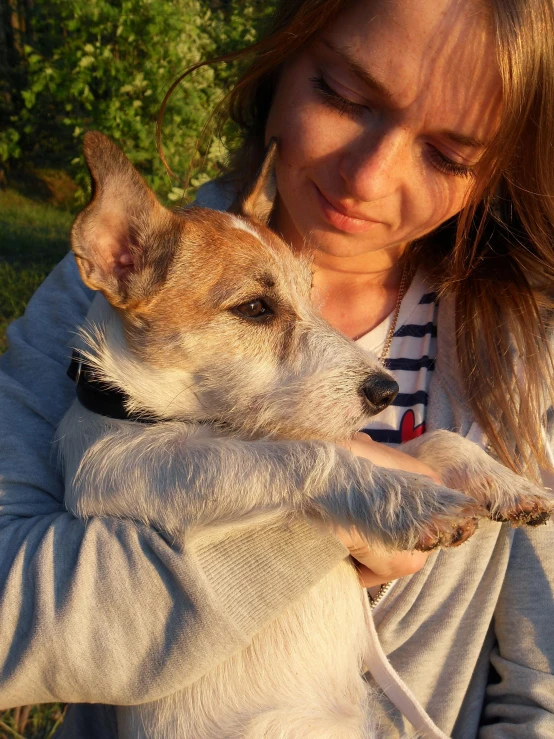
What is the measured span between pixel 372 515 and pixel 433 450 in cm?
55

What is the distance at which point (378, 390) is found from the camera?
2.44m

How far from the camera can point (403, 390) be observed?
112 inches

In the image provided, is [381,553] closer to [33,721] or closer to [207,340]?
[207,340]

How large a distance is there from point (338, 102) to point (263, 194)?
25.6 inches

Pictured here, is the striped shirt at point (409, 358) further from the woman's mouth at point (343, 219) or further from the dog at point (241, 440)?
the woman's mouth at point (343, 219)

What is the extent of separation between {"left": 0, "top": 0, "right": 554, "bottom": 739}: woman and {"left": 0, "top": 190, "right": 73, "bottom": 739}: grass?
4.13 ft

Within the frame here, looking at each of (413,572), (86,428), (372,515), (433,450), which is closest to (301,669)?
(413,572)

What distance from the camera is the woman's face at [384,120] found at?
2262mm

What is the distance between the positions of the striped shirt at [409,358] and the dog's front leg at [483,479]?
22 cm

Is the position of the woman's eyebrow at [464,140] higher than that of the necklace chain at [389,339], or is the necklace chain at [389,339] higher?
the woman's eyebrow at [464,140]

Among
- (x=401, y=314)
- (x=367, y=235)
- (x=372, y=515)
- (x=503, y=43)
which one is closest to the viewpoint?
(x=372, y=515)

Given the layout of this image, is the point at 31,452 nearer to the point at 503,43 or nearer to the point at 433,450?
the point at 433,450

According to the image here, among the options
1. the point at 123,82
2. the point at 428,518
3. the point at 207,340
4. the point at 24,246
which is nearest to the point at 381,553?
the point at 428,518

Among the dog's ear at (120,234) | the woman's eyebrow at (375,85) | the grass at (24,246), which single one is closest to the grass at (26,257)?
the grass at (24,246)
